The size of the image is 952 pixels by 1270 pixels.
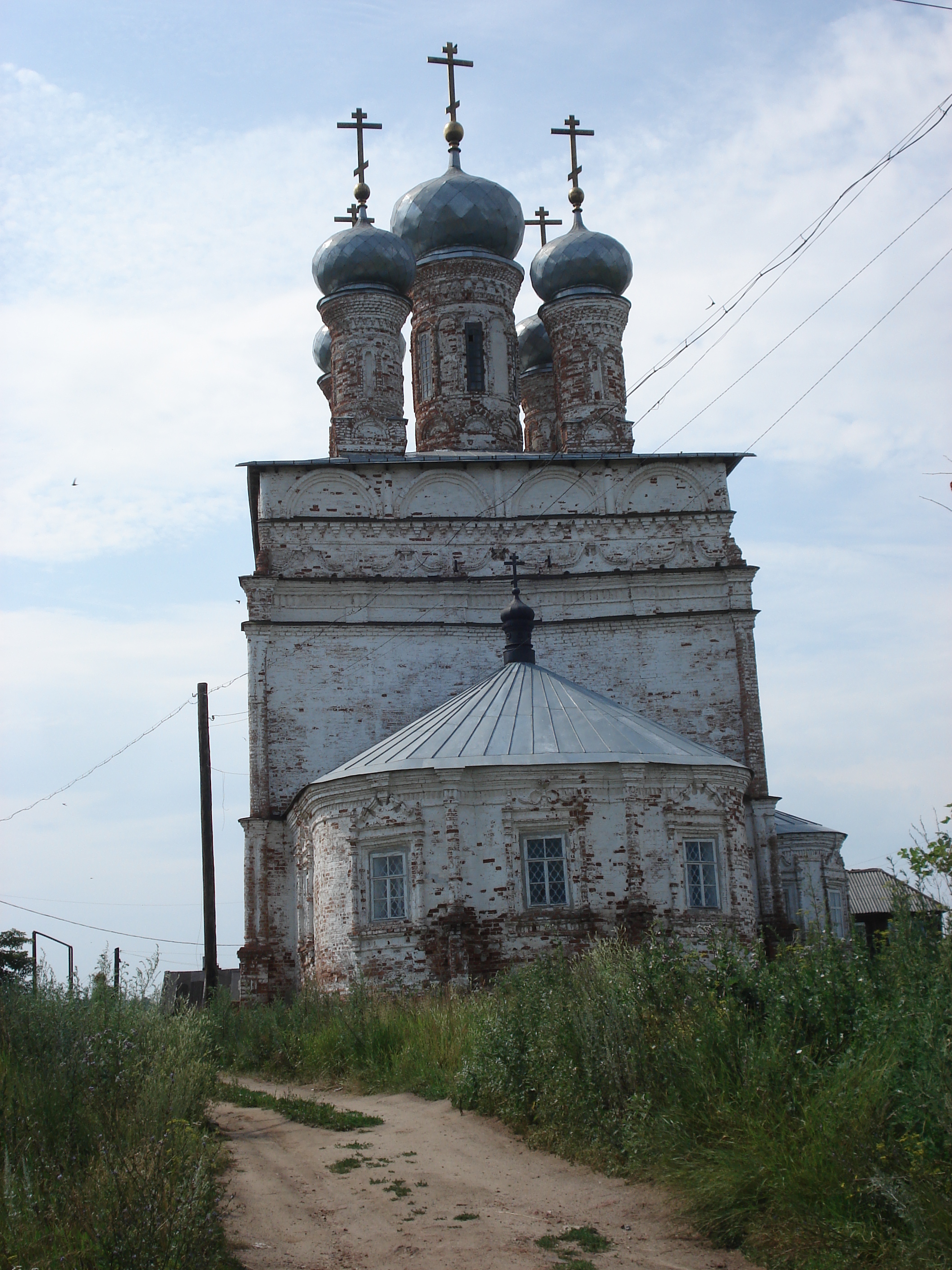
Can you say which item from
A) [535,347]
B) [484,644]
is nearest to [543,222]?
[535,347]

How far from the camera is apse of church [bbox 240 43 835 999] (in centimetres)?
1302

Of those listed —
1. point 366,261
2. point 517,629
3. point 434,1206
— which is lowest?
point 434,1206

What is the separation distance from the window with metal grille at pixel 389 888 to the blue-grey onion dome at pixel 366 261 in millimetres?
10403

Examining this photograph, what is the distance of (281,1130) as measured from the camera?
7863 mm

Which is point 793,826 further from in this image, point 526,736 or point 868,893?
point 868,893

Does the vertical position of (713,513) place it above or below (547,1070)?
above

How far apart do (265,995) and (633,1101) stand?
9632 millimetres

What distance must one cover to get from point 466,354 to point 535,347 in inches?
148

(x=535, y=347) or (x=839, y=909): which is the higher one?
(x=535, y=347)

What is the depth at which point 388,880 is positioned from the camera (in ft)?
43.1

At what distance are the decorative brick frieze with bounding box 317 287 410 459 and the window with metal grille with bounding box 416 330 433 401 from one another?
57 cm

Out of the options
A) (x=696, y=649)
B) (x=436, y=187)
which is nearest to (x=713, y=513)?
(x=696, y=649)

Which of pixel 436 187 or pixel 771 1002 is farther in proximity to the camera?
pixel 436 187

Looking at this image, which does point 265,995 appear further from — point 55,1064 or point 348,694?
point 55,1064
